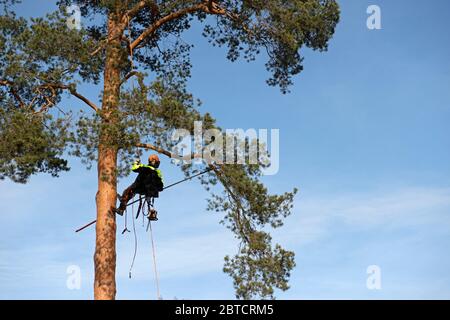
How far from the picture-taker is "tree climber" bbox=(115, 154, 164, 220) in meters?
13.2

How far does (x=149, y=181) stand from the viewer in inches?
525

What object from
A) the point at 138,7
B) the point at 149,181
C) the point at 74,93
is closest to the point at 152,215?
the point at 149,181

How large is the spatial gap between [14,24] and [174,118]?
4.85 meters

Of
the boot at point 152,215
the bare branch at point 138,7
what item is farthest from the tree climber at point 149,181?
the bare branch at point 138,7

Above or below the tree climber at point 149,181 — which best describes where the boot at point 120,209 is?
below

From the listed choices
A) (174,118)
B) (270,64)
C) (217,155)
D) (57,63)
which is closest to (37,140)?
(57,63)

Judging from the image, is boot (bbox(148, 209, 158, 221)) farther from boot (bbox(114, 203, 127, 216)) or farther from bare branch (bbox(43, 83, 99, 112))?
bare branch (bbox(43, 83, 99, 112))

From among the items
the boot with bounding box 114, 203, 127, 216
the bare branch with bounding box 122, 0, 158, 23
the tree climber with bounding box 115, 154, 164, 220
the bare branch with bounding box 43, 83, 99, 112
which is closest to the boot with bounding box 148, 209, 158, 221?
the tree climber with bounding box 115, 154, 164, 220

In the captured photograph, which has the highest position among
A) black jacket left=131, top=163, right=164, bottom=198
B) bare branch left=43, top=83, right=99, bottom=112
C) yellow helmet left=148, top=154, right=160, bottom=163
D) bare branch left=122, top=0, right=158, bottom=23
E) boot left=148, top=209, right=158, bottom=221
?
bare branch left=122, top=0, right=158, bottom=23

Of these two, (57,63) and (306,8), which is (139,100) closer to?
(57,63)

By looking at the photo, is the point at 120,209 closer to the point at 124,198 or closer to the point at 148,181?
the point at 124,198

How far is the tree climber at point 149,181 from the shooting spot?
520 inches

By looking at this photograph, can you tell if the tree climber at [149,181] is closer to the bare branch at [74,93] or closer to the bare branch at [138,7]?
the bare branch at [74,93]
